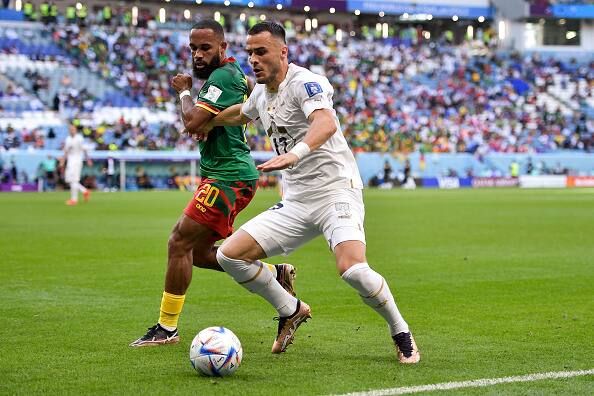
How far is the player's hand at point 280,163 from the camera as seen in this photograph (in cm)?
592

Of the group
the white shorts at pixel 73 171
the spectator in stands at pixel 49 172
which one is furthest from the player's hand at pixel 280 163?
the spectator in stands at pixel 49 172

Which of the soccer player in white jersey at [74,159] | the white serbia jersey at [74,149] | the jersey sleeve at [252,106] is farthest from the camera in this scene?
the white serbia jersey at [74,149]

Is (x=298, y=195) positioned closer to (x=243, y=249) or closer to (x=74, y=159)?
(x=243, y=249)

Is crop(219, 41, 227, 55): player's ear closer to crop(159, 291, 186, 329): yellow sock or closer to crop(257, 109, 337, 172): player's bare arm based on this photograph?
crop(257, 109, 337, 172): player's bare arm

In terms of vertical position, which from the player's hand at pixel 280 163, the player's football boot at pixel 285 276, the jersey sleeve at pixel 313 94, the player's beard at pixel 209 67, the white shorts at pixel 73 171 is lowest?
the white shorts at pixel 73 171

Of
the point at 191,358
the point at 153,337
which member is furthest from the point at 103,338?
the point at 191,358

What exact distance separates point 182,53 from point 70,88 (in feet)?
30.4

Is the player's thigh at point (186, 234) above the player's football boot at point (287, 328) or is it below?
above

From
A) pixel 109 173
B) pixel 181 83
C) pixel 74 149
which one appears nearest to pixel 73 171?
pixel 74 149

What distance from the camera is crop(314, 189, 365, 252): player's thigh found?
6602 mm

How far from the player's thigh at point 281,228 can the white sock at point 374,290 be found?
0.58 meters

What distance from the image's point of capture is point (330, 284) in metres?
11.5

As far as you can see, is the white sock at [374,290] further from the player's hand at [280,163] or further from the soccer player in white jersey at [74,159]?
the soccer player in white jersey at [74,159]

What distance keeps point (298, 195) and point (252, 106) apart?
794 millimetres
